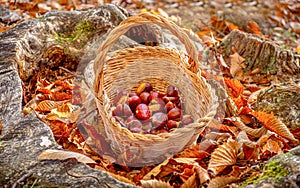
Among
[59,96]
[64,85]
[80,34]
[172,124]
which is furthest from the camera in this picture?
[80,34]

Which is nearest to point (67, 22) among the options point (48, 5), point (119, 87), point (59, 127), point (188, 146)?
point (119, 87)

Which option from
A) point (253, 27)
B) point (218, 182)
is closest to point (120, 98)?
point (218, 182)

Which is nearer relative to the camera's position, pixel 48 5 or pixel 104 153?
pixel 104 153

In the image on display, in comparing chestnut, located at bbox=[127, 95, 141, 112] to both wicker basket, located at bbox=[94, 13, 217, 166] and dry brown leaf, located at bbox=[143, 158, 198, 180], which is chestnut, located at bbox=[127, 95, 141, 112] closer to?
wicker basket, located at bbox=[94, 13, 217, 166]

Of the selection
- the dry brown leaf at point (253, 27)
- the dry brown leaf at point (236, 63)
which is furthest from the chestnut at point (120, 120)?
the dry brown leaf at point (253, 27)

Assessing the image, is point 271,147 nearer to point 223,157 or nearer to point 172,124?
point 223,157

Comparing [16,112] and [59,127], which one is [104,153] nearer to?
[59,127]

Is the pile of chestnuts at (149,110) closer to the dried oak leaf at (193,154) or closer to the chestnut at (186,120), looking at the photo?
the chestnut at (186,120)
